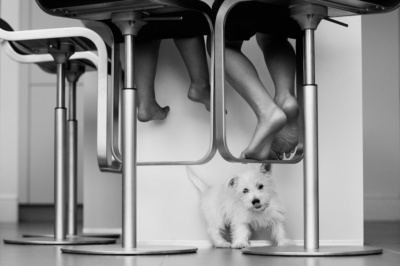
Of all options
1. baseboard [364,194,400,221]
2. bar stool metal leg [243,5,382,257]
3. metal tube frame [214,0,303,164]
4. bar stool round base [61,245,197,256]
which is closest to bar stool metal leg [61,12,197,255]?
bar stool round base [61,245,197,256]

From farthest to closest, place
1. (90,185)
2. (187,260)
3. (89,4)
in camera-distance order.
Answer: (90,185) → (89,4) → (187,260)

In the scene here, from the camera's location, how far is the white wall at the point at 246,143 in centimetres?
254

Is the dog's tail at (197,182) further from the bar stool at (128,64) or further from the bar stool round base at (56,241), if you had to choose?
the bar stool at (128,64)

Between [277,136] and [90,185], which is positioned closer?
[277,136]

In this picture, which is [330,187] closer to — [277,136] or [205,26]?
[277,136]

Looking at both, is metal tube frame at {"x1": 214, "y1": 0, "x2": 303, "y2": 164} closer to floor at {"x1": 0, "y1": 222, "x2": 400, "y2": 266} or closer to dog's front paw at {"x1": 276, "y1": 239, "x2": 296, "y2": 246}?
floor at {"x1": 0, "y1": 222, "x2": 400, "y2": 266}

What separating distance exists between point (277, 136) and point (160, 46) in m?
0.57

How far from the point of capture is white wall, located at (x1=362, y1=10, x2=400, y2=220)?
5086 mm

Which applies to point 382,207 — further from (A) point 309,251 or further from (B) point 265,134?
(A) point 309,251

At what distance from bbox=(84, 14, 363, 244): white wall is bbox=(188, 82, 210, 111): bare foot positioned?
0.14 m

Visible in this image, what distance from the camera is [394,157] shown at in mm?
5109

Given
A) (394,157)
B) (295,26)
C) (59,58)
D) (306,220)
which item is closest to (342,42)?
(295,26)

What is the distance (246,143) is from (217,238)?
1.11ft

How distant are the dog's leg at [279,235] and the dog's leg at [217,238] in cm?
14
